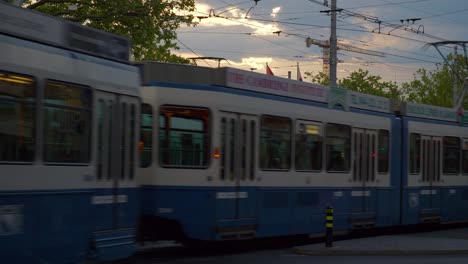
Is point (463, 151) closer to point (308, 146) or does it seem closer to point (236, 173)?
point (308, 146)

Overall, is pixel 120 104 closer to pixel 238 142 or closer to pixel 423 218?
pixel 238 142

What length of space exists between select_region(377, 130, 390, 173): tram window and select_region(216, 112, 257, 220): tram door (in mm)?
6134

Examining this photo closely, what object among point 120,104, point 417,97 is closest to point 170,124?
point 120,104

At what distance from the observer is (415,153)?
24578mm

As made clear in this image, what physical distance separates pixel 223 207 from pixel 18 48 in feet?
22.0

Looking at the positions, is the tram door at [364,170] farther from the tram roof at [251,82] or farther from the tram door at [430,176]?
the tram door at [430,176]

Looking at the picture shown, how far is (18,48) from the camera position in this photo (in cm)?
1093

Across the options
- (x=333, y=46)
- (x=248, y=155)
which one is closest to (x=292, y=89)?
(x=248, y=155)

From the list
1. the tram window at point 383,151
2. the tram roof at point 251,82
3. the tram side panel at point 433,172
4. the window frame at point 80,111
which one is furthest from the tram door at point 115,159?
the tram side panel at point 433,172

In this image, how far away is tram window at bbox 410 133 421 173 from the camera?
24.4 meters

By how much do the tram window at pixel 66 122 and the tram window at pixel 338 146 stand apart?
9.08 metres

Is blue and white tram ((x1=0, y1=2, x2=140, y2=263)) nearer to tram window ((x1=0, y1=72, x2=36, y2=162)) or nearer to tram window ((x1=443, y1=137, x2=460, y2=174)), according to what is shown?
tram window ((x1=0, y1=72, x2=36, y2=162))

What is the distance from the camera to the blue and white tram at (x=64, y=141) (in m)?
10.7

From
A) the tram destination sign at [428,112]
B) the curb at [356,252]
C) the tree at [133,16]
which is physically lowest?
the curb at [356,252]
